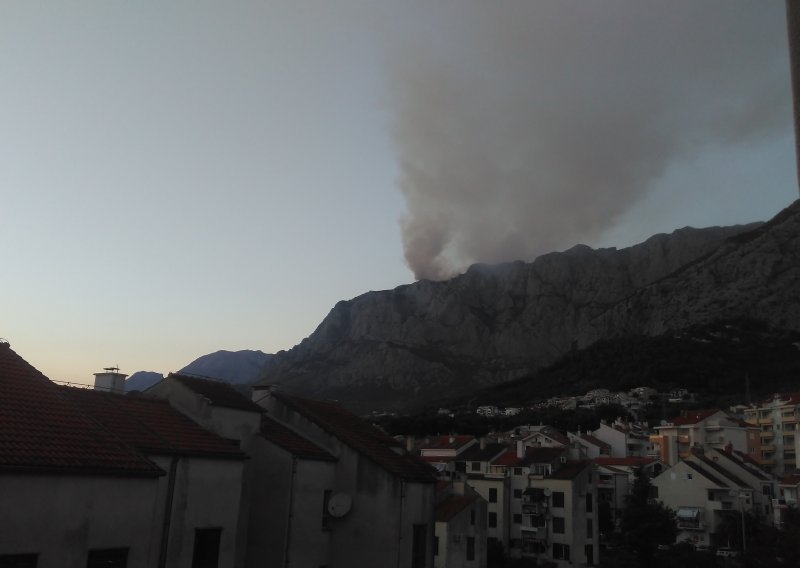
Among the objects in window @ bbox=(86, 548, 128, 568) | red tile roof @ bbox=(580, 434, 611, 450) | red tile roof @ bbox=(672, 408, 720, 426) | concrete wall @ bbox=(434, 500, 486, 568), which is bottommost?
concrete wall @ bbox=(434, 500, 486, 568)

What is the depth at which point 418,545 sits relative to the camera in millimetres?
26188

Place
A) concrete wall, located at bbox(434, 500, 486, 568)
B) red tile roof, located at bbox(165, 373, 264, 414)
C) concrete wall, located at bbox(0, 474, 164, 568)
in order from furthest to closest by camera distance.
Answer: concrete wall, located at bbox(434, 500, 486, 568) < red tile roof, located at bbox(165, 373, 264, 414) < concrete wall, located at bbox(0, 474, 164, 568)

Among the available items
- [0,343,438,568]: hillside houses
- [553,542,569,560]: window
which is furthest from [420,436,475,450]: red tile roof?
[0,343,438,568]: hillside houses

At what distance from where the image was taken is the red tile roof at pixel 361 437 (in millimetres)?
25328

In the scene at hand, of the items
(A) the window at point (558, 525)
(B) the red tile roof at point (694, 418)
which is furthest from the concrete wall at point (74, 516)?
(B) the red tile roof at point (694, 418)

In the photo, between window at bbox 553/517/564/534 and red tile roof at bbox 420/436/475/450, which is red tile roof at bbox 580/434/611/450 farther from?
window at bbox 553/517/564/534

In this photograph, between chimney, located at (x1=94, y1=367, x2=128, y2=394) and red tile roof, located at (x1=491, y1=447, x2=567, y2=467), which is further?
red tile roof, located at (x1=491, y1=447, x2=567, y2=467)

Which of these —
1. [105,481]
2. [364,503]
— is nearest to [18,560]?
[105,481]

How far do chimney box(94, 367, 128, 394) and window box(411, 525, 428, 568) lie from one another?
12.3 metres

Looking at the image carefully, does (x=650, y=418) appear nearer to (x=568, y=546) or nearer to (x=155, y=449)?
(x=568, y=546)

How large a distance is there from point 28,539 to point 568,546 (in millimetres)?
58202

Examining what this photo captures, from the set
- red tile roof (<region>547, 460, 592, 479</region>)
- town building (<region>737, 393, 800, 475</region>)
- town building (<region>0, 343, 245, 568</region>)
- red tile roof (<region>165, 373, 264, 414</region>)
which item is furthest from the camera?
town building (<region>737, 393, 800, 475</region>)

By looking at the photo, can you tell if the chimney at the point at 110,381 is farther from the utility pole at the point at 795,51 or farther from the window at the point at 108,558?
the utility pole at the point at 795,51

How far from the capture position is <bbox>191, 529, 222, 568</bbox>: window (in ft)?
60.0
